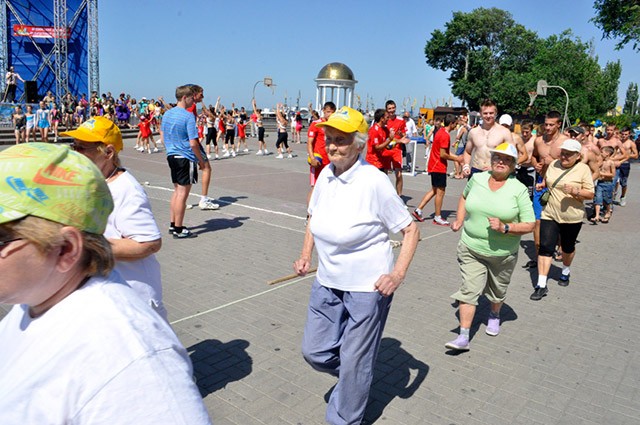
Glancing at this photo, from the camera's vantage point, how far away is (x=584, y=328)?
16.7 ft

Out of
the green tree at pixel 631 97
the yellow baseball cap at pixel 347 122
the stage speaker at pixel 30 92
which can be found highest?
the green tree at pixel 631 97

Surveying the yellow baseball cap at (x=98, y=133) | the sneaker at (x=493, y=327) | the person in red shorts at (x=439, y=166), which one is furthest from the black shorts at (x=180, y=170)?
the sneaker at (x=493, y=327)

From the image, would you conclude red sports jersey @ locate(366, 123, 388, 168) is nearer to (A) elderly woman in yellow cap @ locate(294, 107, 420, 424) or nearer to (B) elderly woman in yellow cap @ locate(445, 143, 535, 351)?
(B) elderly woman in yellow cap @ locate(445, 143, 535, 351)

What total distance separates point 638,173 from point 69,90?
30.1m

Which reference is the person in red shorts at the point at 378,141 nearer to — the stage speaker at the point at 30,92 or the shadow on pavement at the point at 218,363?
the shadow on pavement at the point at 218,363

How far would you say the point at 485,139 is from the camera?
7.58 meters

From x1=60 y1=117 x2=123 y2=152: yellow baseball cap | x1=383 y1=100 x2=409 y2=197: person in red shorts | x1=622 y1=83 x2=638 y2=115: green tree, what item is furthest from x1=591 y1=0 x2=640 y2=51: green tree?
x1=622 y1=83 x2=638 y2=115: green tree

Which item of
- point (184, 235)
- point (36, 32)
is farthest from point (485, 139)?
point (36, 32)

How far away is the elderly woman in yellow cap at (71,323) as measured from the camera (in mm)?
1088

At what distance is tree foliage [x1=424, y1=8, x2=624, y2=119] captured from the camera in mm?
59906

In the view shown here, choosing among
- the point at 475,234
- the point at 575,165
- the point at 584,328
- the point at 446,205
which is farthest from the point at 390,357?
the point at 446,205

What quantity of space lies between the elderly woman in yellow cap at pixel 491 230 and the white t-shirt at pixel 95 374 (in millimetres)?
3567

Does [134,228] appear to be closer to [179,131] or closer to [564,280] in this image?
[179,131]

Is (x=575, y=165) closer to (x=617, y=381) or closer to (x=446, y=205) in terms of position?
(x=617, y=381)
